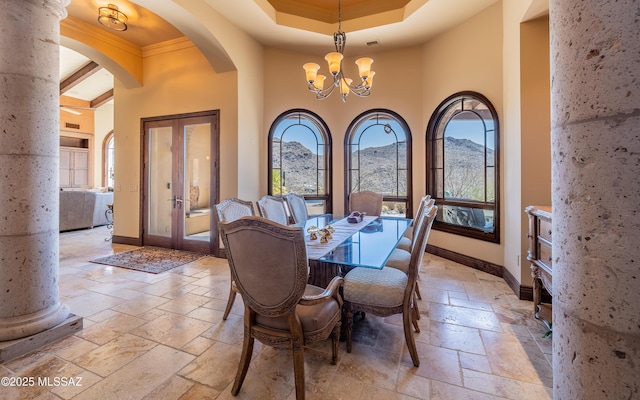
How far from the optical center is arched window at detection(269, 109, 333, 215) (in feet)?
17.5

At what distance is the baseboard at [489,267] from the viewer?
3016 mm

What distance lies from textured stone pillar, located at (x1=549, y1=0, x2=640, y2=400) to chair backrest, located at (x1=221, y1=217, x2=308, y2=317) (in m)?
1.02

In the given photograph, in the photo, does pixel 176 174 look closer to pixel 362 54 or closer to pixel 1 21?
pixel 1 21

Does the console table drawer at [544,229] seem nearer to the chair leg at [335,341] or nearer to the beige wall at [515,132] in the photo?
the beige wall at [515,132]

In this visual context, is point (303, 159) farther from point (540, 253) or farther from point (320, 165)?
point (540, 253)

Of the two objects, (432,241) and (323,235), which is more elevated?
(323,235)

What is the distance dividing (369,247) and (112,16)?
478 cm

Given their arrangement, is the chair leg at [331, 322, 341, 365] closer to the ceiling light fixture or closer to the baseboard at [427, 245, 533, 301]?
the baseboard at [427, 245, 533, 301]

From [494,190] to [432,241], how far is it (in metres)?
1.40

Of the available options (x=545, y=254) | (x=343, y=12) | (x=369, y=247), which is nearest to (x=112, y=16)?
(x=343, y=12)

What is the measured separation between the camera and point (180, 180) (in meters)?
5.08

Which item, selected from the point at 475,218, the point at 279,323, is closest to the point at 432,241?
the point at 475,218

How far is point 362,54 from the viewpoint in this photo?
17.3 feet

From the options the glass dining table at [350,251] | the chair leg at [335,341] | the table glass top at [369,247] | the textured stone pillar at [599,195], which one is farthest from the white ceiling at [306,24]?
the chair leg at [335,341]
